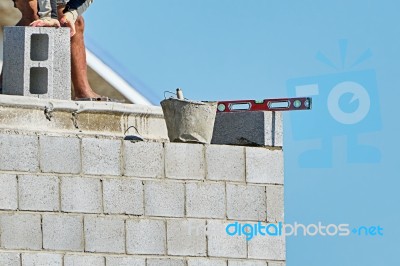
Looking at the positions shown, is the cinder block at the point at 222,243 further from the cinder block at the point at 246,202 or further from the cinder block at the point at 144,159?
the cinder block at the point at 144,159

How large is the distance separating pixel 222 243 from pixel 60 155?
2009 mm

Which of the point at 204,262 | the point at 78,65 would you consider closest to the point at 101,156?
the point at 204,262

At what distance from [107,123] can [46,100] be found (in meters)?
0.82

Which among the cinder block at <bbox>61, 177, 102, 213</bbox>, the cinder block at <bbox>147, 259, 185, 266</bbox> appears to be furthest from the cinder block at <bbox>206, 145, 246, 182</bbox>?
the cinder block at <bbox>61, 177, 102, 213</bbox>

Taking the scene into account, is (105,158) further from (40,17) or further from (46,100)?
(40,17)

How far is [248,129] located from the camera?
1956cm

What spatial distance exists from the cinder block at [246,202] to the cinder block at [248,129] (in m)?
0.52

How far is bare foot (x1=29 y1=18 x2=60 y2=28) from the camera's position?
63.9ft

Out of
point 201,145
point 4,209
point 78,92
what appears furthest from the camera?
point 78,92

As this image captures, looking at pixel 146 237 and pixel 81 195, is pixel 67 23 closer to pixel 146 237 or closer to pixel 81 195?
pixel 81 195

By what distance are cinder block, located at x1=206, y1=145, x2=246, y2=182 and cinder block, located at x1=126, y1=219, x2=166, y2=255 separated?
0.80 m

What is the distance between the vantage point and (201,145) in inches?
749

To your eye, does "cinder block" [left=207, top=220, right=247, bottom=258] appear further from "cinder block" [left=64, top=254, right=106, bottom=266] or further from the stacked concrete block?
"cinder block" [left=64, top=254, right=106, bottom=266]

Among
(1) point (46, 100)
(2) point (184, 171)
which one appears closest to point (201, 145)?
(2) point (184, 171)
